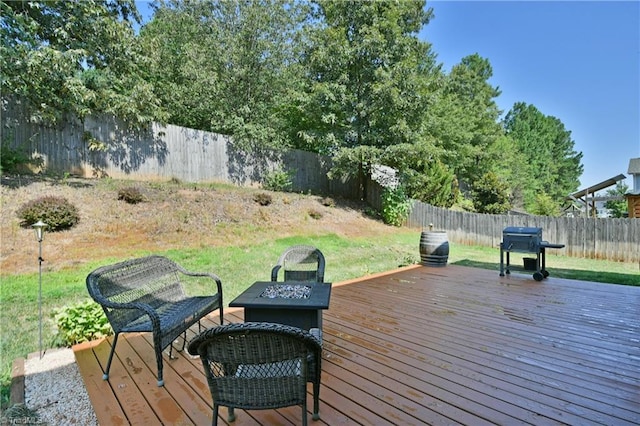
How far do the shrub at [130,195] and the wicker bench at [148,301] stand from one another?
5050 millimetres

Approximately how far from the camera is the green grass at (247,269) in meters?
3.31

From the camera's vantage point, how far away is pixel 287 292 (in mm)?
2598

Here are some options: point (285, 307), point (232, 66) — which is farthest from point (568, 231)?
point (232, 66)

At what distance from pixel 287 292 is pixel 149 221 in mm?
5587

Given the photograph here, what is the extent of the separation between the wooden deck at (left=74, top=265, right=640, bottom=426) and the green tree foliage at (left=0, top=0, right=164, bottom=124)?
246 inches

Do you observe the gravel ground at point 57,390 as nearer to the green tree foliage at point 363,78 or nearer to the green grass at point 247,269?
the green grass at point 247,269

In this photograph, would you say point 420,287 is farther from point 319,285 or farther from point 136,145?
point 136,145

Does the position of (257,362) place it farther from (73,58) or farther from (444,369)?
(73,58)

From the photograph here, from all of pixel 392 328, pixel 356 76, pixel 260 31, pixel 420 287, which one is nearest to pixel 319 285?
pixel 392 328

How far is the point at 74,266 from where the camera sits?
202 inches

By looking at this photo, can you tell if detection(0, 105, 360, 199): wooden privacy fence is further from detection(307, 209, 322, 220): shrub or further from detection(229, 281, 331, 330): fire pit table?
detection(229, 281, 331, 330): fire pit table

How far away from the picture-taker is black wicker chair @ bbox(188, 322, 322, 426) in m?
1.47

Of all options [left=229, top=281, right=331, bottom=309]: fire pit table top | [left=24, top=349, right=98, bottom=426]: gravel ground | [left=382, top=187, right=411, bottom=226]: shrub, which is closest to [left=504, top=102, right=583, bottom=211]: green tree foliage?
[left=382, top=187, right=411, bottom=226]: shrub

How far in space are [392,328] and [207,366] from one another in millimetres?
2142
